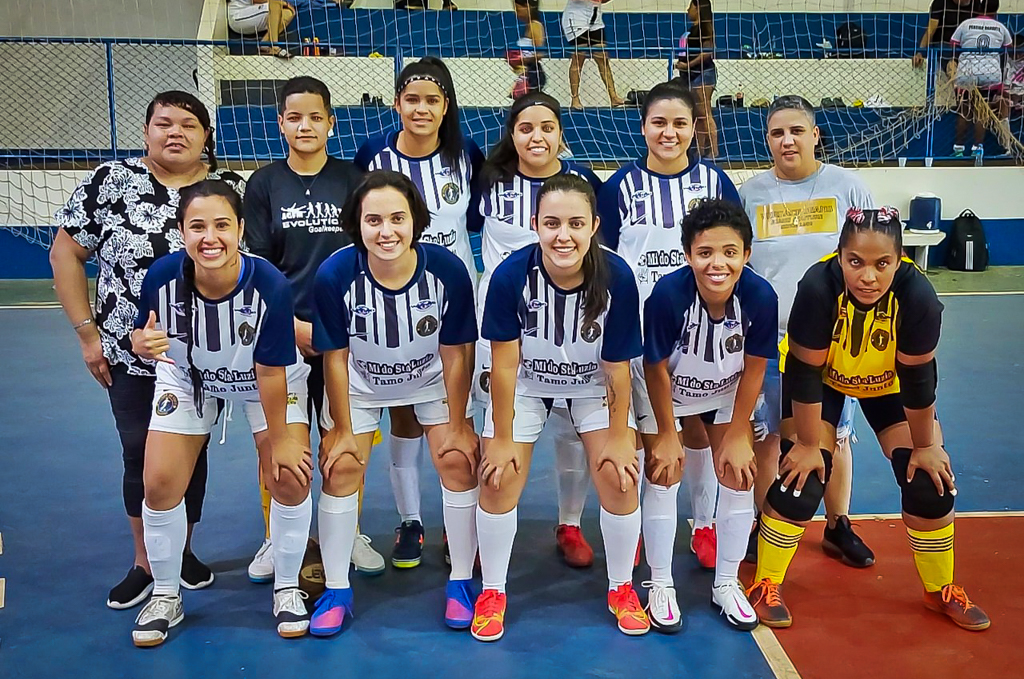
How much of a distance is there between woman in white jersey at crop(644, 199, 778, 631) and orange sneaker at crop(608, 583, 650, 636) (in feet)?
0.20

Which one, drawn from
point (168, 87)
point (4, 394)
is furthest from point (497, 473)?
point (168, 87)

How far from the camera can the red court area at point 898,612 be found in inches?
105

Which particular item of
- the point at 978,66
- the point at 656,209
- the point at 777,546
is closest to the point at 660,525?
the point at 777,546

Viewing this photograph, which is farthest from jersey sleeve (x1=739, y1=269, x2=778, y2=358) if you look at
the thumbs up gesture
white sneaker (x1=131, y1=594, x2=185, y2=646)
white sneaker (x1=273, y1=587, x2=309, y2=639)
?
white sneaker (x1=131, y1=594, x2=185, y2=646)

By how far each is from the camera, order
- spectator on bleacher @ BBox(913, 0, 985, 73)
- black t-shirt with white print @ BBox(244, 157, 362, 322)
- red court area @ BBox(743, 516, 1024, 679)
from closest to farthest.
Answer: red court area @ BBox(743, 516, 1024, 679) → black t-shirt with white print @ BBox(244, 157, 362, 322) → spectator on bleacher @ BBox(913, 0, 985, 73)

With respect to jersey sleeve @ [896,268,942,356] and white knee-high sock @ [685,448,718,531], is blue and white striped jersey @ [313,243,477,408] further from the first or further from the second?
jersey sleeve @ [896,268,942,356]

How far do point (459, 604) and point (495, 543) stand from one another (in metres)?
0.22

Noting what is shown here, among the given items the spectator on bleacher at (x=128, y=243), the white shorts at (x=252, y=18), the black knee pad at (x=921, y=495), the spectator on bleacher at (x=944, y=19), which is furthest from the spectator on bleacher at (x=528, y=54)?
the black knee pad at (x=921, y=495)

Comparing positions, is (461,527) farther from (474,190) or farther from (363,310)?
(474,190)

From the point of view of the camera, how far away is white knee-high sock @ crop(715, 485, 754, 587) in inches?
117

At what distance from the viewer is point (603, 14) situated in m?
10.5

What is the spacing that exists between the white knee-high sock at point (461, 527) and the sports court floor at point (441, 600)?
17cm

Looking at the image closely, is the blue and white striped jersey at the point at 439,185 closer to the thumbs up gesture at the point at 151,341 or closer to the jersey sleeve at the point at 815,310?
the thumbs up gesture at the point at 151,341

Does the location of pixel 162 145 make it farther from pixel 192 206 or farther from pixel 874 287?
pixel 874 287
